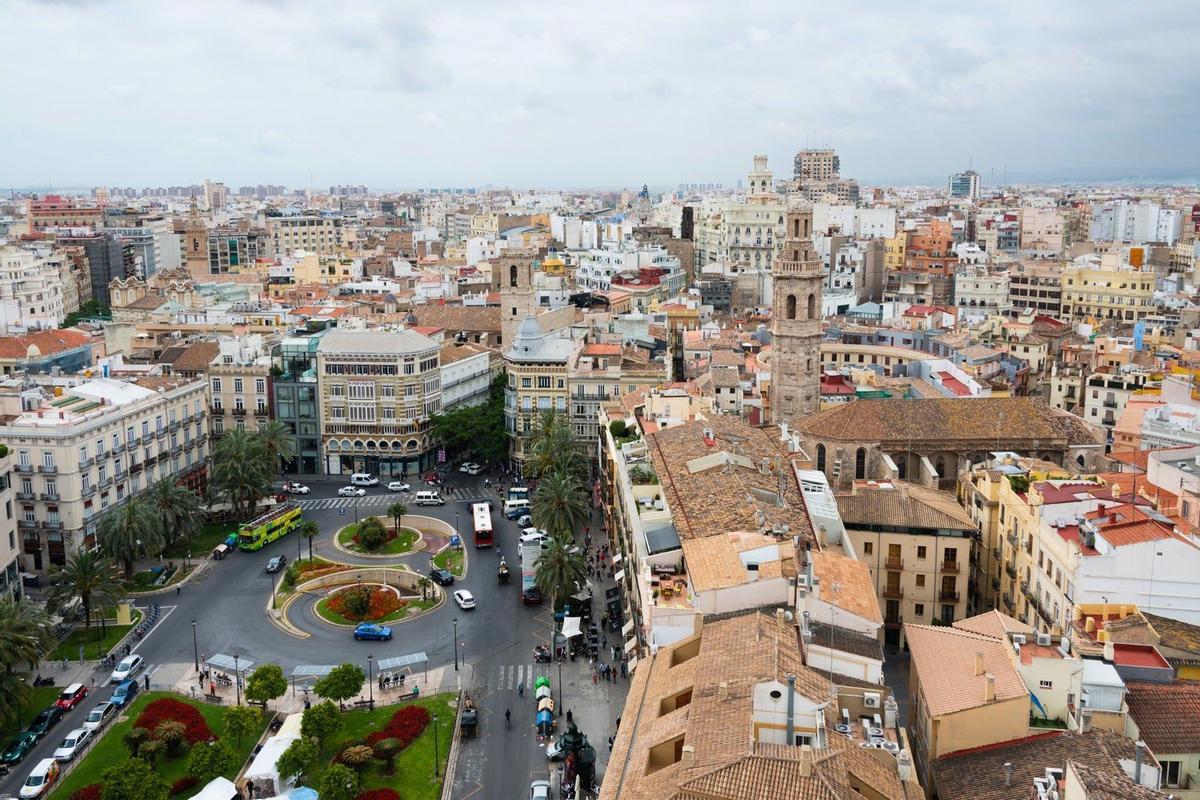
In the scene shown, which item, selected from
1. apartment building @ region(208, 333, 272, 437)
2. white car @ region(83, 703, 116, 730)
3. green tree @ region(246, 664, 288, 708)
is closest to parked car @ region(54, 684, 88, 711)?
white car @ region(83, 703, 116, 730)

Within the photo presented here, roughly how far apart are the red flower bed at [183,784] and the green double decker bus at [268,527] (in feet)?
98.3

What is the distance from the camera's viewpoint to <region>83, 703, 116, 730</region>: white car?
167 ft

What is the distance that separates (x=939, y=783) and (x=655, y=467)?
28.6 metres

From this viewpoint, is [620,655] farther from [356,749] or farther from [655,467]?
[356,749]

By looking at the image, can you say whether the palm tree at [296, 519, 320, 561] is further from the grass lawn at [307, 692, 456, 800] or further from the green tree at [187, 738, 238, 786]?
the green tree at [187, 738, 238, 786]

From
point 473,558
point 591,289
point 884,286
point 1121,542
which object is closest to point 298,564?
point 473,558

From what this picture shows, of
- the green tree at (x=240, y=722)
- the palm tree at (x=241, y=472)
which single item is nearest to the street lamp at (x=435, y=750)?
the green tree at (x=240, y=722)

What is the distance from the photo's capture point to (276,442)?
283 feet

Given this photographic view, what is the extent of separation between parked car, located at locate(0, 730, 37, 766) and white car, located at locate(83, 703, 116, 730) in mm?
2226

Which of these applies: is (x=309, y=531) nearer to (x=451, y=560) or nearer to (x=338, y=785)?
(x=451, y=560)

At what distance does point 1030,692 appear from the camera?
3916 cm

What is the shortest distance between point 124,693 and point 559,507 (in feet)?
87.9

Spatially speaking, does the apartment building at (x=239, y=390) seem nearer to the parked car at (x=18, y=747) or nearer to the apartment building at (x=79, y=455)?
the apartment building at (x=79, y=455)

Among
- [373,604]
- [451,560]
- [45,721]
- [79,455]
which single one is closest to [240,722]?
[45,721]
